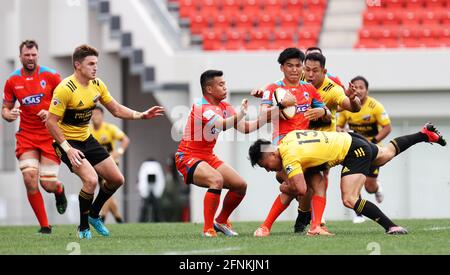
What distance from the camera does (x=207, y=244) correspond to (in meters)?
9.38

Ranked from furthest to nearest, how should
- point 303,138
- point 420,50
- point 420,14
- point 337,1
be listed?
point 337,1, point 420,14, point 420,50, point 303,138

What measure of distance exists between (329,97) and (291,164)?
164 cm

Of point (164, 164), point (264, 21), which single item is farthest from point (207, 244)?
point (164, 164)

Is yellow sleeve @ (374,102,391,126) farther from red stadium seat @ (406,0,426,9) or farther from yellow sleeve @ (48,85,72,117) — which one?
red stadium seat @ (406,0,426,9)

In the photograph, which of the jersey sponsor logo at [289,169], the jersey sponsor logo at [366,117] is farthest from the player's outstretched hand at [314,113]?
the jersey sponsor logo at [366,117]

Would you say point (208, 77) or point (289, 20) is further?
point (289, 20)

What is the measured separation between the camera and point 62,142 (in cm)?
1032

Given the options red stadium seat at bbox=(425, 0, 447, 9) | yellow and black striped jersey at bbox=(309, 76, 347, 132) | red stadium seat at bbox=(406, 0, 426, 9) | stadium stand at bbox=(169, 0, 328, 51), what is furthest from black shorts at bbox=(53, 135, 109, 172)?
red stadium seat at bbox=(425, 0, 447, 9)

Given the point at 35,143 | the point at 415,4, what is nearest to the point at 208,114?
the point at 35,143

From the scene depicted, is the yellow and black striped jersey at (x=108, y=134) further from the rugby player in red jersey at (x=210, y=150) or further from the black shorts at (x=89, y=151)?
the rugby player in red jersey at (x=210, y=150)

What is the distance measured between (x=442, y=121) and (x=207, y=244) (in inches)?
482

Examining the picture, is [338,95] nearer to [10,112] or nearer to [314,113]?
[314,113]

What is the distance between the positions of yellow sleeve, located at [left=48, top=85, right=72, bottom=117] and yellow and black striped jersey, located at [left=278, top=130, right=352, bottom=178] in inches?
94.0
